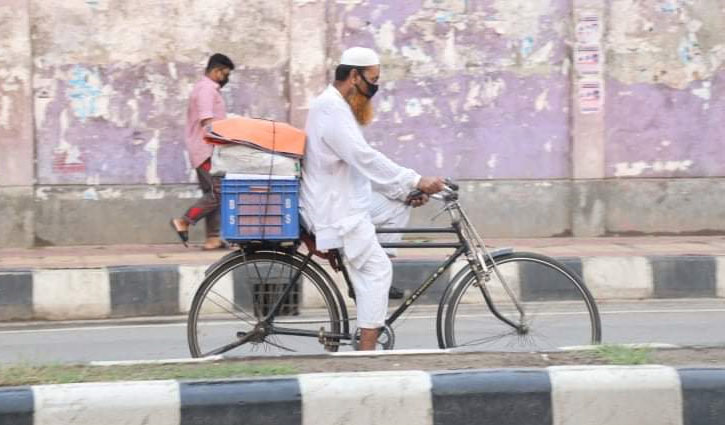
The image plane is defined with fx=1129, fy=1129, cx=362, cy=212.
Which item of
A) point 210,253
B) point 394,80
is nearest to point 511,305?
point 210,253

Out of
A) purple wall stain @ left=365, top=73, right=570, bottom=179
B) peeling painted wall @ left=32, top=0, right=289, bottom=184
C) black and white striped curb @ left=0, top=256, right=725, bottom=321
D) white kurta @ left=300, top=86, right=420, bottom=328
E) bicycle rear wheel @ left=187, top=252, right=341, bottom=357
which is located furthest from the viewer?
purple wall stain @ left=365, top=73, right=570, bottom=179

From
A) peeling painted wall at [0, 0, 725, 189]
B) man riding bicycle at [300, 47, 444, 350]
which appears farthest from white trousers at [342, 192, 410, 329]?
peeling painted wall at [0, 0, 725, 189]

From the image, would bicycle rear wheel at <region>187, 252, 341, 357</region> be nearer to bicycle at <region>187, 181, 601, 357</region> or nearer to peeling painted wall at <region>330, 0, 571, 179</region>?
bicycle at <region>187, 181, 601, 357</region>

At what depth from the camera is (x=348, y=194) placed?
504 cm

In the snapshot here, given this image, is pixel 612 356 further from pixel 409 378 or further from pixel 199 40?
pixel 199 40

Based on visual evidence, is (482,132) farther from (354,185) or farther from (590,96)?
(354,185)

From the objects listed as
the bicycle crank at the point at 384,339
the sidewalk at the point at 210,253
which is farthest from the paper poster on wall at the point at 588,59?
the bicycle crank at the point at 384,339

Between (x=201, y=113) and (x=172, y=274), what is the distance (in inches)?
63.5

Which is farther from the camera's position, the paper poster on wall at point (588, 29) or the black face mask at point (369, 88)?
the paper poster on wall at point (588, 29)

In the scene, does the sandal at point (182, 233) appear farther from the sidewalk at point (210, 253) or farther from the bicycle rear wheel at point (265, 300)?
the bicycle rear wheel at point (265, 300)

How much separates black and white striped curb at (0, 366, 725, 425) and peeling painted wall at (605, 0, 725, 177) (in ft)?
22.0

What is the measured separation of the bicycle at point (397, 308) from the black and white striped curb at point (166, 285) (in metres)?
2.43

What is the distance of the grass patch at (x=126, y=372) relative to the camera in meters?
4.18

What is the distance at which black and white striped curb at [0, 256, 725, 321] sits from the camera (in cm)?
812
